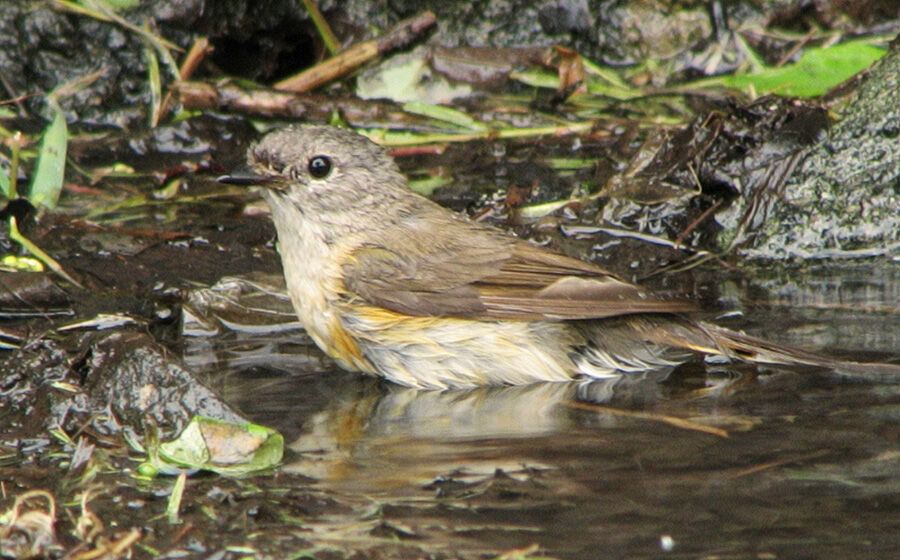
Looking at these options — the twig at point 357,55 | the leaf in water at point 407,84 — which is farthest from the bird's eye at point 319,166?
the leaf in water at point 407,84

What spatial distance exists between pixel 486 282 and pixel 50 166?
9.02ft

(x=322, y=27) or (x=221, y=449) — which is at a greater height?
(x=322, y=27)

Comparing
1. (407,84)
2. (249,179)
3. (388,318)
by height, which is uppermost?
(407,84)

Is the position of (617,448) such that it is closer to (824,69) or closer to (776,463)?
(776,463)

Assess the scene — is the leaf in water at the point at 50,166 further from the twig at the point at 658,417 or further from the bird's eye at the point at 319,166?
the twig at the point at 658,417

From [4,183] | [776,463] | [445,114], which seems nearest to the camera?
[776,463]

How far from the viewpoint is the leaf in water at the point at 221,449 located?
3900mm

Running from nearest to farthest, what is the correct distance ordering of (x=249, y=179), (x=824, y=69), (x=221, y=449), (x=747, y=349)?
(x=221, y=449), (x=747, y=349), (x=249, y=179), (x=824, y=69)

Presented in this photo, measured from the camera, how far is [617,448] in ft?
13.3

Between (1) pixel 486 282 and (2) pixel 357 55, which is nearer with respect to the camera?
(1) pixel 486 282

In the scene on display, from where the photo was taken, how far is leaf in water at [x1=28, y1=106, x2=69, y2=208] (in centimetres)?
642

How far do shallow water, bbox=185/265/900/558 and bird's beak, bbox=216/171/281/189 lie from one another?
0.69 meters

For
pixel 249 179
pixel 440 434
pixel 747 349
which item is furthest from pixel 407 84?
pixel 440 434

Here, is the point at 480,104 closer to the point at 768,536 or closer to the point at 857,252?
the point at 857,252
